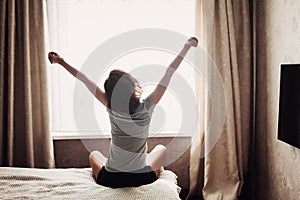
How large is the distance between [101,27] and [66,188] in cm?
158

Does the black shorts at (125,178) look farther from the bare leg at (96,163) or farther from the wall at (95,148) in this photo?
the wall at (95,148)

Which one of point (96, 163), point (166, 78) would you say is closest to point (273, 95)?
point (166, 78)

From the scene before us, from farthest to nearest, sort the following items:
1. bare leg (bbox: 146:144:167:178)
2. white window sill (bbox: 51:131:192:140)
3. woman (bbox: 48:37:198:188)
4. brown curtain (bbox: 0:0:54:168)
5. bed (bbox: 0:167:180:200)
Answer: white window sill (bbox: 51:131:192:140)
brown curtain (bbox: 0:0:54:168)
bare leg (bbox: 146:144:167:178)
woman (bbox: 48:37:198:188)
bed (bbox: 0:167:180:200)

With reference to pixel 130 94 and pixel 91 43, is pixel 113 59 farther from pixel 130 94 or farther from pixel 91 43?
pixel 130 94

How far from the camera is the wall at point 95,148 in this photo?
334 cm

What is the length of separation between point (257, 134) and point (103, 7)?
1744mm

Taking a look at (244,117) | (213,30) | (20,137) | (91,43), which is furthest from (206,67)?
(20,137)

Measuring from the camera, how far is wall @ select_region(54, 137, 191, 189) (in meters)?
3.34

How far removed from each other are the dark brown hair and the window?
855 mm

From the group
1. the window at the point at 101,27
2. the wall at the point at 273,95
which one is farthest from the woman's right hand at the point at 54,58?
the wall at the point at 273,95

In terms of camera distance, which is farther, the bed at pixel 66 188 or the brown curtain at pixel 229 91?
the brown curtain at pixel 229 91

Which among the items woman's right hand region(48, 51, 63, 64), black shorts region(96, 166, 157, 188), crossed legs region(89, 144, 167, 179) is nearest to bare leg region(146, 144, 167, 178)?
crossed legs region(89, 144, 167, 179)

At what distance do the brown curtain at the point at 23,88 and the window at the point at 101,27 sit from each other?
17 cm

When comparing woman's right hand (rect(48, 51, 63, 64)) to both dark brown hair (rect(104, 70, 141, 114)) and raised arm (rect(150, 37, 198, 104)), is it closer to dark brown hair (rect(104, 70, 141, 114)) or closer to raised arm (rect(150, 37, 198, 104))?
dark brown hair (rect(104, 70, 141, 114))
